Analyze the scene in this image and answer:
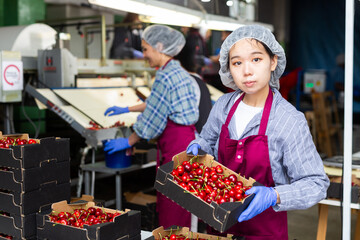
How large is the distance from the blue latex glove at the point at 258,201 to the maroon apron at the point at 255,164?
0.20 m

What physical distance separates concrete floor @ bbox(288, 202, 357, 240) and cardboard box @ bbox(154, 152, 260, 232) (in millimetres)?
2466

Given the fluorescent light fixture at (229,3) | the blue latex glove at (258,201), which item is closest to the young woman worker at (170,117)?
the blue latex glove at (258,201)

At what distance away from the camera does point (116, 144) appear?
345cm

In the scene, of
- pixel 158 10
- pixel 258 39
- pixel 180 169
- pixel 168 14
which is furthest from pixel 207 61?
pixel 180 169

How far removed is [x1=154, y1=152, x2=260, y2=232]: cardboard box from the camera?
4.61 ft

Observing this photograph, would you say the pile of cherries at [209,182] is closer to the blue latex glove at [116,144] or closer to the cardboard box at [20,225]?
the cardboard box at [20,225]

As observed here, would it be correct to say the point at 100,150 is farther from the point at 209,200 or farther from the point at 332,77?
the point at 332,77

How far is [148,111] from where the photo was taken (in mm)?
3127

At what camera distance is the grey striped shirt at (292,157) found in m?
1.55

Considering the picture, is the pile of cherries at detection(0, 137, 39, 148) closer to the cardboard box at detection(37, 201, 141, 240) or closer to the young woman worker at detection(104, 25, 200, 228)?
the cardboard box at detection(37, 201, 141, 240)

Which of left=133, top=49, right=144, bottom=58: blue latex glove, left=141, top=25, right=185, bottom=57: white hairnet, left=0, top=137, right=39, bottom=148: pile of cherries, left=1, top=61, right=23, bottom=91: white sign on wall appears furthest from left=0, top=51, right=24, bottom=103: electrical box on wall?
left=133, top=49, right=144, bottom=58: blue latex glove

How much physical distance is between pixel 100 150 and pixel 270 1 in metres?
7.06

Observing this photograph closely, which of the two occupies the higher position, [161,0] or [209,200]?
[161,0]

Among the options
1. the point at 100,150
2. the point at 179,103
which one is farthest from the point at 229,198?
the point at 100,150
